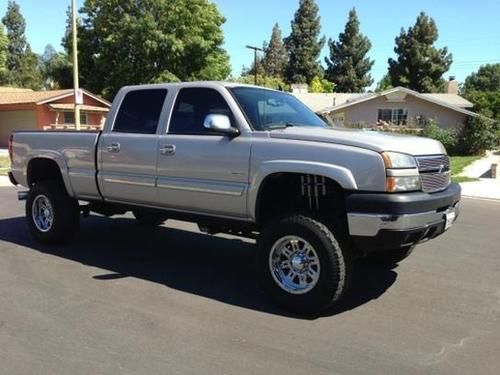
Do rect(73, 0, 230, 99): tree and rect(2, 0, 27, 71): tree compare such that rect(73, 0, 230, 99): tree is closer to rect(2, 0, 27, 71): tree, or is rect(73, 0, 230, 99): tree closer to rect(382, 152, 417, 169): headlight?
rect(382, 152, 417, 169): headlight

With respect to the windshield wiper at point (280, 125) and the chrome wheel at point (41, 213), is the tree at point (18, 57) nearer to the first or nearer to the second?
the chrome wheel at point (41, 213)

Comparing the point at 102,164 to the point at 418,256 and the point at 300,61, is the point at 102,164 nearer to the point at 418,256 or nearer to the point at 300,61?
the point at 418,256

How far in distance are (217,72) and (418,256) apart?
131ft

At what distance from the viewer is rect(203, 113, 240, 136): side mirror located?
5.33 meters

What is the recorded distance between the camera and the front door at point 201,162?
548 cm

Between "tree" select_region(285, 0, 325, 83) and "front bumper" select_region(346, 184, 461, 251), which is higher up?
"tree" select_region(285, 0, 325, 83)

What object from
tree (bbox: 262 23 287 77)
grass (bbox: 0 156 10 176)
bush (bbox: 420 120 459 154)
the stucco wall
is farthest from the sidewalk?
tree (bbox: 262 23 287 77)

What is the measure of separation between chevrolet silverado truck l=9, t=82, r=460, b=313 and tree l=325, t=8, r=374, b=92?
66129 millimetres

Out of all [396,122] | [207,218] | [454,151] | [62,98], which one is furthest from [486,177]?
[62,98]

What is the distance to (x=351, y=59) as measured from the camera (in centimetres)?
7019

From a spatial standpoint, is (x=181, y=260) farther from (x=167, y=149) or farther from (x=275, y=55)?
(x=275, y=55)

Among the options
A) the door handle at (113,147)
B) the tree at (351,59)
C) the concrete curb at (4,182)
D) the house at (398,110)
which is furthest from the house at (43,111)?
the tree at (351,59)

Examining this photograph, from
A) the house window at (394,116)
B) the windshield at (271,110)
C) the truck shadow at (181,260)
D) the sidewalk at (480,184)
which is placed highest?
the house window at (394,116)

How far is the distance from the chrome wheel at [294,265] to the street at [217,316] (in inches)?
10.7
